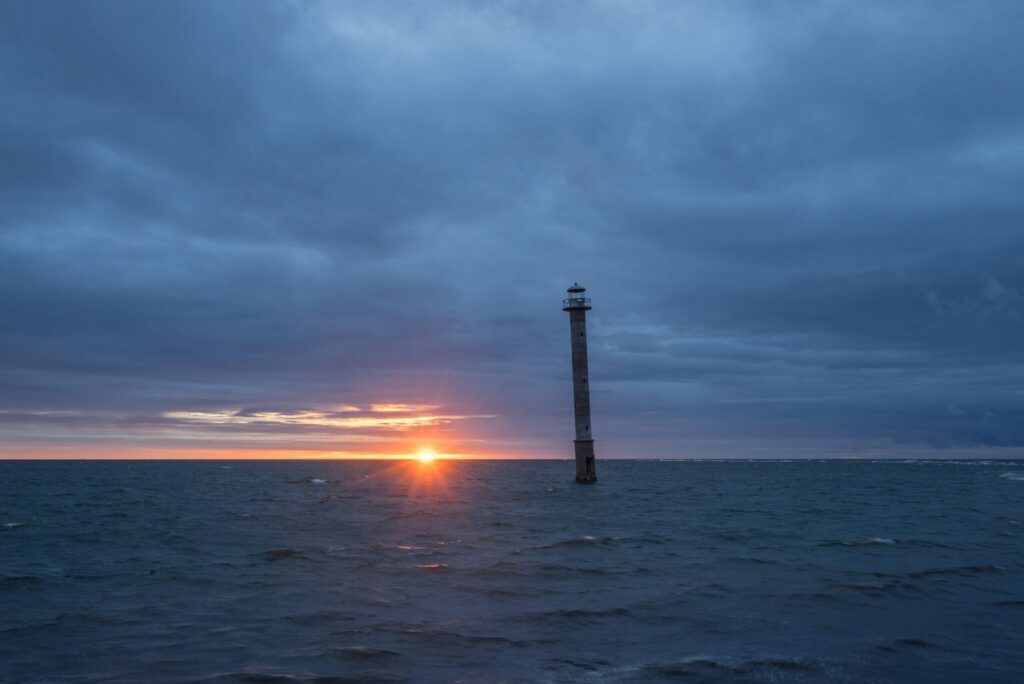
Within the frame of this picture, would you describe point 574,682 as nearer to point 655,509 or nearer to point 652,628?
point 652,628

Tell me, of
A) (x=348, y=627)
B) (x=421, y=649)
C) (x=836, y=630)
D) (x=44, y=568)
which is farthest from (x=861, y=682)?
(x=44, y=568)

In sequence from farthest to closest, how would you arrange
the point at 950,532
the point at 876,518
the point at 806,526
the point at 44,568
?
the point at 876,518 → the point at 806,526 → the point at 950,532 → the point at 44,568

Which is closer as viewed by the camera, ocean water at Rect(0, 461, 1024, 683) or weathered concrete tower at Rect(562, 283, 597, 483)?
ocean water at Rect(0, 461, 1024, 683)

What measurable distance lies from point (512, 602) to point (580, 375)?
163 ft

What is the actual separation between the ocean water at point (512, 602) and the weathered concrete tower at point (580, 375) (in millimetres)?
30498

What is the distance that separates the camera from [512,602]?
58.8ft

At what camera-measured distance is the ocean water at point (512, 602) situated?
12703mm

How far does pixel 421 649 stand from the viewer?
45.2 ft

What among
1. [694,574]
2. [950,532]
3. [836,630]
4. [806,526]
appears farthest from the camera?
[806,526]

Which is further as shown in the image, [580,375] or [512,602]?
[580,375]

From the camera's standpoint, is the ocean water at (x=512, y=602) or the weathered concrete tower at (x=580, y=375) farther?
the weathered concrete tower at (x=580, y=375)

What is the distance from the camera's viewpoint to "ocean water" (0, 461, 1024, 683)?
12703 millimetres

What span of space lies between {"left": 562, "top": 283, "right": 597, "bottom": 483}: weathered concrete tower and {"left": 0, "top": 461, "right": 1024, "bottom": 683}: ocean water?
30.5 m

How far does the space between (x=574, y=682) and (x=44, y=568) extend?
63.3 feet
